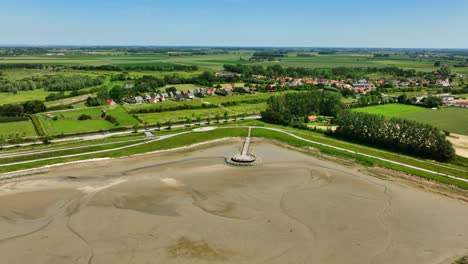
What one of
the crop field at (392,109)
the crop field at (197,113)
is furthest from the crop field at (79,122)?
the crop field at (392,109)

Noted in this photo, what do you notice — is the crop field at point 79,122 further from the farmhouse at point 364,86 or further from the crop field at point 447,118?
the farmhouse at point 364,86

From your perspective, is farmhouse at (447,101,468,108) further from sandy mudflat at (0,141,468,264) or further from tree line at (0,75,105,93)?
tree line at (0,75,105,93)

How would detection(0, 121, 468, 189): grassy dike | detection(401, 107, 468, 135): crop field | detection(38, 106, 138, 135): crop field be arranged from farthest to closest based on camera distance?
detection(401, 107, 468, 135): crop field → detection(38, 106, 138, 135): crop field → detection(0, 121, 468, 189): grassy dike

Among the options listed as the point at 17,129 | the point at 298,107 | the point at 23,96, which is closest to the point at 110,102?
the point at 17,129

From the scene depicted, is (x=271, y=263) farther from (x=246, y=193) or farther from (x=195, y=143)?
(x=195, y=143)

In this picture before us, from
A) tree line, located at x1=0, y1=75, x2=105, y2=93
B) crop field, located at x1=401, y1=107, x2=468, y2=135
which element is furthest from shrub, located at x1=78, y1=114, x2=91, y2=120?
crop field, located at x1=401, y1=107, x2=468, y2=135

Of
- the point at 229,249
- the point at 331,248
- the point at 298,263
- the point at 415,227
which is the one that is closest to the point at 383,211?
the point at 415,227
